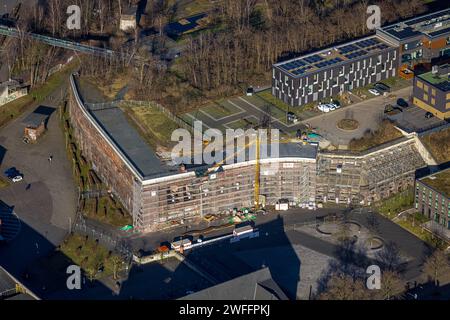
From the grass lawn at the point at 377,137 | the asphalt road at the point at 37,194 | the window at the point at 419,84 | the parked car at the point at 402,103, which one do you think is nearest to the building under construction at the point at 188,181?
the grass lawn at the point at 377,137

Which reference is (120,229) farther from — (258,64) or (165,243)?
(258,64)

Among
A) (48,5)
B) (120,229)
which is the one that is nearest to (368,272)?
(120,229)

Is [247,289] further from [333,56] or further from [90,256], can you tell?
[333,56]

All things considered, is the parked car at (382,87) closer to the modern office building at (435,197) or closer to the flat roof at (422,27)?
the flat roof at (422,27)

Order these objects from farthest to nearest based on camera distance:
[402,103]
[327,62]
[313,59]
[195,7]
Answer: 1. [195,7]
2. [313,59]
3. [327,62]
4. [402,103]

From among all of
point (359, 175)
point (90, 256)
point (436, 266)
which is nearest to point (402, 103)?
point (359, 175)

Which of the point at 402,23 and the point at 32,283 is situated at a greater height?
the point at 402,23

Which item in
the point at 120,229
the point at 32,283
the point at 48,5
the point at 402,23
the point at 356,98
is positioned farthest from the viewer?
the point at 48,5
